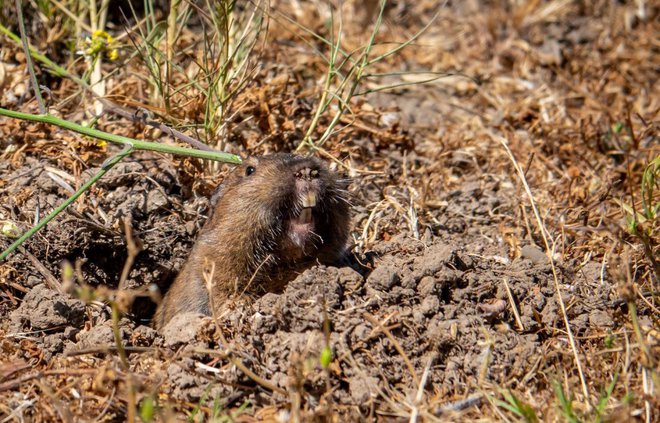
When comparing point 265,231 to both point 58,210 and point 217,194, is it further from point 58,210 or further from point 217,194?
point 58,210

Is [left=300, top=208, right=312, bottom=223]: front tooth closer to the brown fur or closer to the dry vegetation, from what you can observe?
the brown fur

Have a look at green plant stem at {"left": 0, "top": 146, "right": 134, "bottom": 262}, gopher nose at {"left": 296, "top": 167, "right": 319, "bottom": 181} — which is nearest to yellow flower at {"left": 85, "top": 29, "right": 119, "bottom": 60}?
green plant stem at {"left": 0, "top": 146, "right": 134, "bottom": 262}

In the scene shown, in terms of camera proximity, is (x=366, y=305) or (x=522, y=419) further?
(x=366, y=305)

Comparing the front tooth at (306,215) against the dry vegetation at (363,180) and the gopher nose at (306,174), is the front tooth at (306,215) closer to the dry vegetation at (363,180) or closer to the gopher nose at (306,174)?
the gopher nose at (306,174)

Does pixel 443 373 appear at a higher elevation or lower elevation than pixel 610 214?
lower

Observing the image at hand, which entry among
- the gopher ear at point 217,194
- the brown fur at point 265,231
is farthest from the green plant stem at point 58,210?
the gopher ear at point 217,194

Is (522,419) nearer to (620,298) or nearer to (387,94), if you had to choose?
(620,298)

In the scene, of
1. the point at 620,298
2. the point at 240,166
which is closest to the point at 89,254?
the point at 240,166
